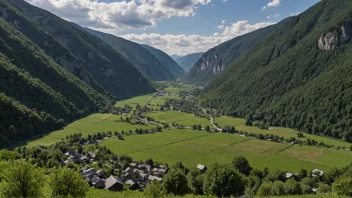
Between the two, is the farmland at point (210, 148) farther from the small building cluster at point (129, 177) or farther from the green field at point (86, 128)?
the small building cluster at point (129, 177)

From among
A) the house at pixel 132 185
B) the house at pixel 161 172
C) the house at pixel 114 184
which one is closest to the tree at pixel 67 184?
the house at pixel 114 184

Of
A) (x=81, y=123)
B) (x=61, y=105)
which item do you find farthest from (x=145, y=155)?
(x=61, y=105)

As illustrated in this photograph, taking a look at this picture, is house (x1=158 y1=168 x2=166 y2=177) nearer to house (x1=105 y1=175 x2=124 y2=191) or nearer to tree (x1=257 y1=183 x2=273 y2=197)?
house (x1=105 y1=175 x2=124 y2=191)

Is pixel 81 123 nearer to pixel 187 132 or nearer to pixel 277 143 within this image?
pixel 187 132

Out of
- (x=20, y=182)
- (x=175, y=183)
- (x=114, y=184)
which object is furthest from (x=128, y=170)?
(x=20, y=182)

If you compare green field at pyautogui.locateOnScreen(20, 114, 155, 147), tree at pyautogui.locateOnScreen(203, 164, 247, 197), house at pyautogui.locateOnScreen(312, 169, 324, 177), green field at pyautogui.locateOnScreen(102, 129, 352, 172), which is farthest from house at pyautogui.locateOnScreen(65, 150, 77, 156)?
house at pyautogui.locateOnScreen(312, 169, 324, 177)

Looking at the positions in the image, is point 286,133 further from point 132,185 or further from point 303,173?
point 132,185
